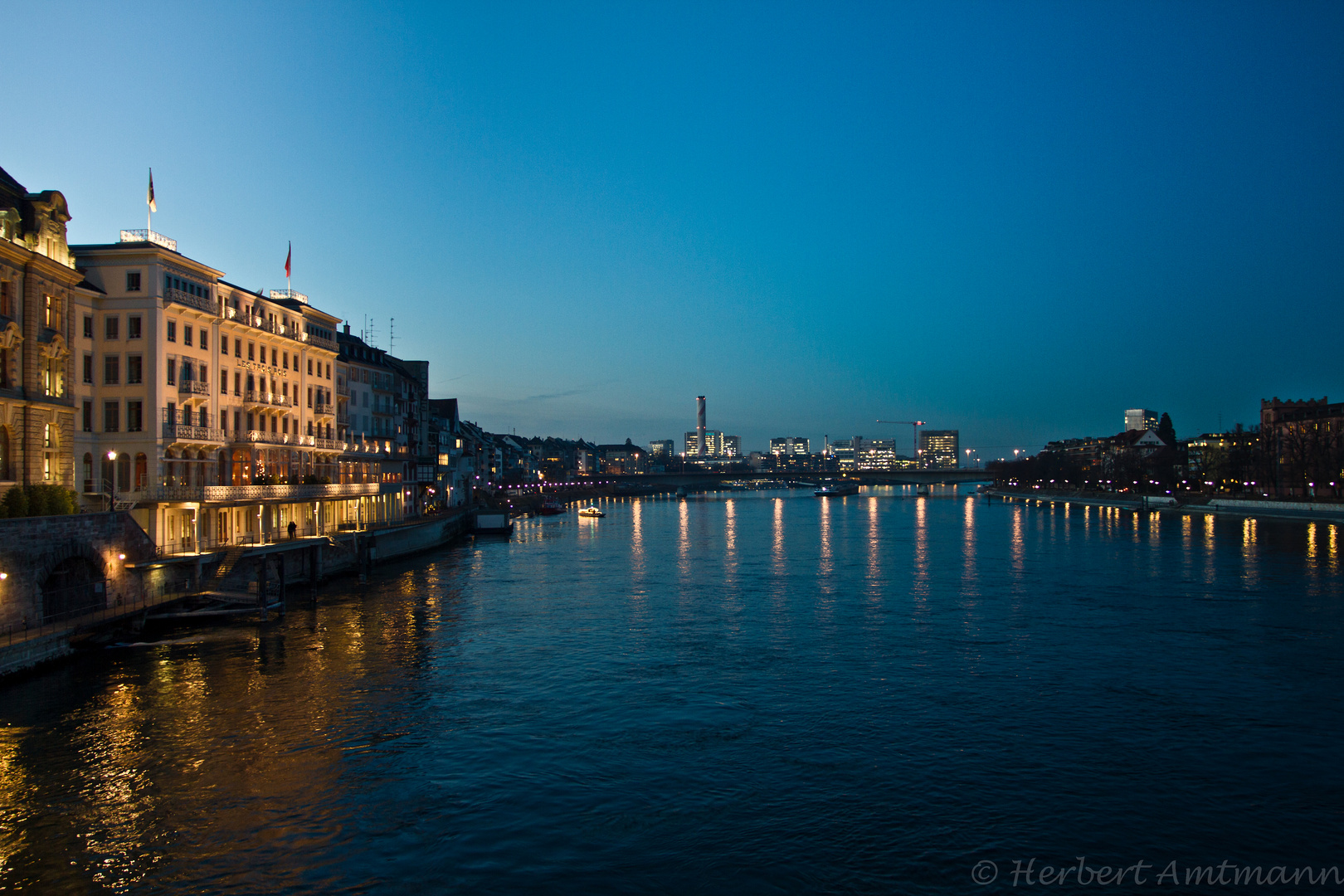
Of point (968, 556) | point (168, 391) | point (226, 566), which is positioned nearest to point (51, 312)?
point (168, 391)

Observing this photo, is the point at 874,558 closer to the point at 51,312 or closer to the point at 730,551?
the point at 730,551

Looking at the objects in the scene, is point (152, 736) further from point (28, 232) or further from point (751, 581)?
point (751, 581)

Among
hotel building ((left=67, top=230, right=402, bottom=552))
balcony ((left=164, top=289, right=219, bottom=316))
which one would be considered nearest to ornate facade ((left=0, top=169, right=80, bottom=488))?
hotel building ((left=67, top=230, right=402, bottom=552))

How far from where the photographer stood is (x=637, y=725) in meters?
24.1

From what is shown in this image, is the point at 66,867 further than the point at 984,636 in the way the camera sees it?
No

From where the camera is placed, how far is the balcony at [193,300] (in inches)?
1831

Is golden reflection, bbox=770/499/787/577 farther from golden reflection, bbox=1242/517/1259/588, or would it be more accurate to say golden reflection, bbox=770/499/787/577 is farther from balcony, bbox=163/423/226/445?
balcony, bbox=163/423/226/445

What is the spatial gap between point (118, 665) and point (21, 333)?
13928 mm

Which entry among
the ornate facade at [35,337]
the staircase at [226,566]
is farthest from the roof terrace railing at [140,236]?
the staircase at [226,566]

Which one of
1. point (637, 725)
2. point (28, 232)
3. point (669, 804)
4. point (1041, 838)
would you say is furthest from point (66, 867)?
point (28, 232)

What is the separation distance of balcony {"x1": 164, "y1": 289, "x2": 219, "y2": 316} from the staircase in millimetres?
13811

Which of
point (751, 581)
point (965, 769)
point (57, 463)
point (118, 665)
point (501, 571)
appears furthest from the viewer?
point (501, 571)

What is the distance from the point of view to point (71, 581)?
110 feet

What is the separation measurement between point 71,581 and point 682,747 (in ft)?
85.8
